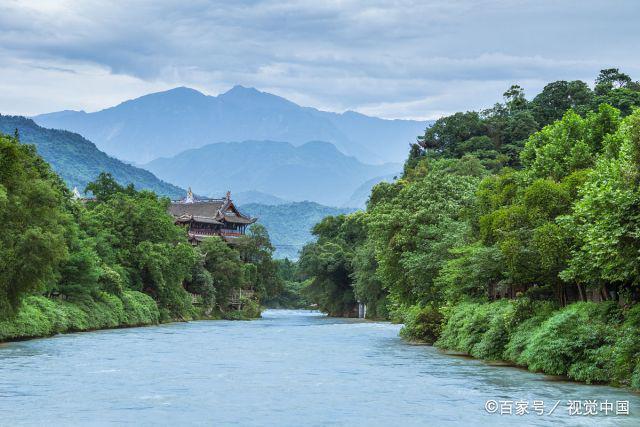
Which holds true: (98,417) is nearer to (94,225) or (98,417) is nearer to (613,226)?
(613,226)

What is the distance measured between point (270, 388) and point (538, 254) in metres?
11.4

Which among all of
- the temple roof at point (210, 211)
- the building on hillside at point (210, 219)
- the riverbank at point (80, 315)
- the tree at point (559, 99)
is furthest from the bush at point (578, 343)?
the temple roof at point (210, 211)

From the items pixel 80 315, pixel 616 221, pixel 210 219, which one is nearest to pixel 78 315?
pixel 80 315

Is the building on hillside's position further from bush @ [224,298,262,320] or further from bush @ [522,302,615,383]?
bush @ [522,302,615,383]

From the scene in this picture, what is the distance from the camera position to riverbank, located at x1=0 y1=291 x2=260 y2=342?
4684cm

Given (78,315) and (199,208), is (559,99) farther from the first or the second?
(78,315)

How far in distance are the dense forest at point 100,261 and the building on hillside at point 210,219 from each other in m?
4.29

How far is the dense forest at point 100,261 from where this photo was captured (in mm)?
42531

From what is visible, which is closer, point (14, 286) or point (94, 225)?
point (14, 286)

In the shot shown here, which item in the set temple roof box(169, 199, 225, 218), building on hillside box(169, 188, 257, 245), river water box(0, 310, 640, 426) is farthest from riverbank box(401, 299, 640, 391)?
temple roof box(169, 199, 225, 218)

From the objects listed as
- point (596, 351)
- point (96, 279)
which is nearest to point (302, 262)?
Answer: point (96, 279)

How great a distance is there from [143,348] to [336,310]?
59.6m

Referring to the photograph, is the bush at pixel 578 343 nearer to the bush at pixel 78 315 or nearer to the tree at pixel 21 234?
the tree at pixel 21 234

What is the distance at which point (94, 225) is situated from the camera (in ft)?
231
